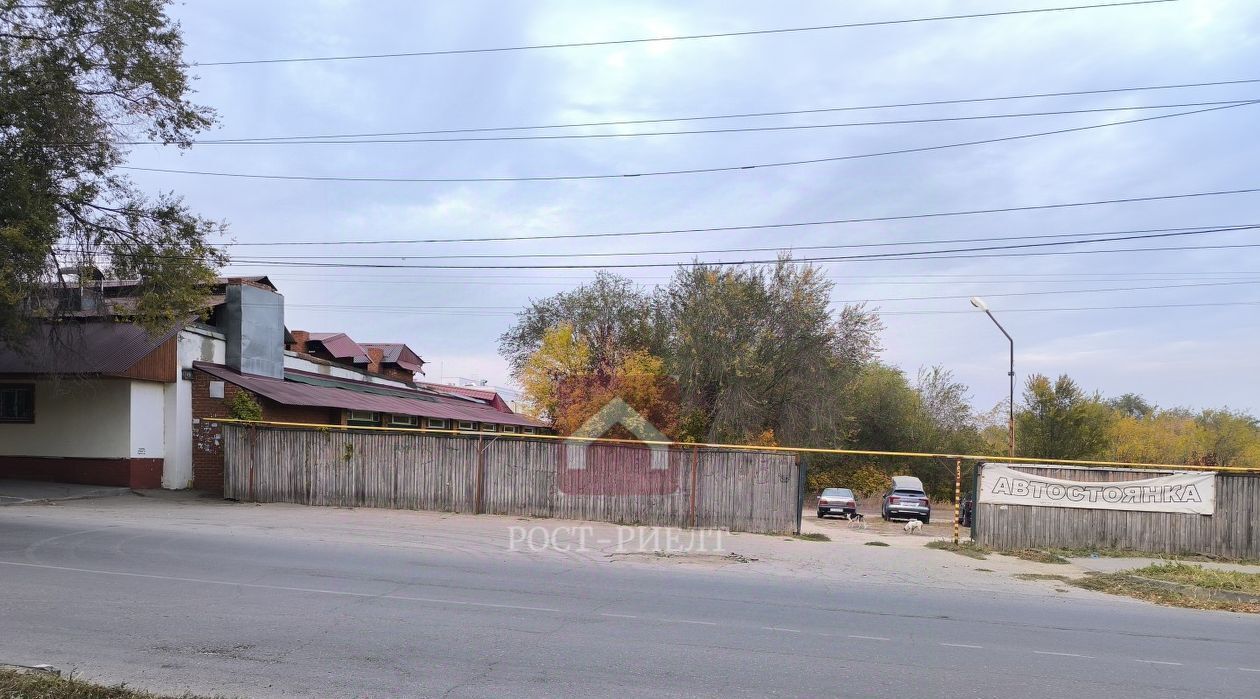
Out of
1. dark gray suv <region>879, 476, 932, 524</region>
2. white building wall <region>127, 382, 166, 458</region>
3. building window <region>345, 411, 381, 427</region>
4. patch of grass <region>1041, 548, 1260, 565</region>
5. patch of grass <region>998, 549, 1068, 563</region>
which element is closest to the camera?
patch of grass <region>998, 549, 1068, 563</region>

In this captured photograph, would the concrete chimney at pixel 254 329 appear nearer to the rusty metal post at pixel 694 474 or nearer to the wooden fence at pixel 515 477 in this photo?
the wooden fence at pixel 515 477

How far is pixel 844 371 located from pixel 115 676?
33995mm

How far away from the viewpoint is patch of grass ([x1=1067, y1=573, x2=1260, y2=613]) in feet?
39.1

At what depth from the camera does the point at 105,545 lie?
511 inches

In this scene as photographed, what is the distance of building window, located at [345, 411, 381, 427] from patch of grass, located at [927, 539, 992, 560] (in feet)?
64.0

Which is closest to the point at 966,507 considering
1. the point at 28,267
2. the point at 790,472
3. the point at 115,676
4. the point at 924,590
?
the point at 790,472

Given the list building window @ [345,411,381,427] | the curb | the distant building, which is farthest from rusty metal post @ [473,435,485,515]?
the curb

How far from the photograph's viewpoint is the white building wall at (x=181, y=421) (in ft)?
→ 77.0

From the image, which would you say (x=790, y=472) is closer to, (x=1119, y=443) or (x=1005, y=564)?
(x=1005, y=564)

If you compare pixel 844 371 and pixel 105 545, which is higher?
pixel 844 371

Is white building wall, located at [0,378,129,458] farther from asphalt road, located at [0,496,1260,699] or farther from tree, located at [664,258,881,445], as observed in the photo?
tree, located at [664,258,881,445]

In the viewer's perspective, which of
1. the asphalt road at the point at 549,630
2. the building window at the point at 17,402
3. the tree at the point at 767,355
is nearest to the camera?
the asphalt road at the point at 549,630

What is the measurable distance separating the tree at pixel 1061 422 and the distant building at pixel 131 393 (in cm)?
2736

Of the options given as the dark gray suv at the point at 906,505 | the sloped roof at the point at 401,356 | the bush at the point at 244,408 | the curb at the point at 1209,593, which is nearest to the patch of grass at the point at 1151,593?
the curb at the point at 1209,593
